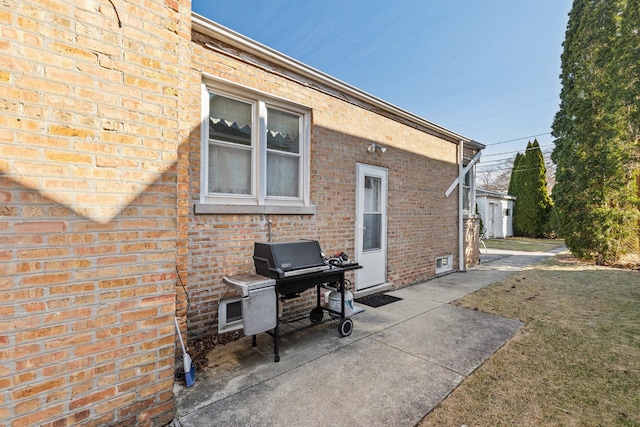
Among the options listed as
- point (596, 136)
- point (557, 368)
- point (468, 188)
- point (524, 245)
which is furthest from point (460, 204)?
point (524, 245)

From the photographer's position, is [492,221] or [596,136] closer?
[596,136]

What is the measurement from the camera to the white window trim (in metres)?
3.41

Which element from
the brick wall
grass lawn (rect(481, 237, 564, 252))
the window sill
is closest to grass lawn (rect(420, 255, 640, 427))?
the brick wall

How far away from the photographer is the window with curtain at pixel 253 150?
356 centimetres

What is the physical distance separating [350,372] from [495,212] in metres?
19.5

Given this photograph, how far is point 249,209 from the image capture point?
Answer: 370 cm

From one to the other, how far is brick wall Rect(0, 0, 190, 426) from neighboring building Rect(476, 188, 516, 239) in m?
18.8

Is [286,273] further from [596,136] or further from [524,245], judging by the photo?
[524,245]

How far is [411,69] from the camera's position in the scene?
34.7ft

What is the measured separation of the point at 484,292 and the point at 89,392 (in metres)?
6.25

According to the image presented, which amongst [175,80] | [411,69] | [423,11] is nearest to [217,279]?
[175,80]

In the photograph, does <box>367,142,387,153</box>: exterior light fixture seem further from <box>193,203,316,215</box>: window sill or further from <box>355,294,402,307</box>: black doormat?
<box>355,294,402,307</box>: black doormat

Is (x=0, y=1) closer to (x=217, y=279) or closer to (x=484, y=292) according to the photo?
(x=217, y=279)

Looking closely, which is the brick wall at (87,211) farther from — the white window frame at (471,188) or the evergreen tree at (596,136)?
the evergreen tree at (596,136)
